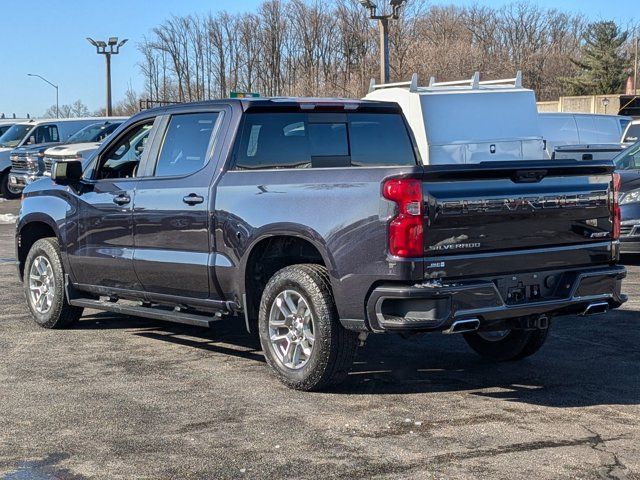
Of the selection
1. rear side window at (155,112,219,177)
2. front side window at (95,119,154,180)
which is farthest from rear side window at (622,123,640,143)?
rear side window at (155,112,219,177)

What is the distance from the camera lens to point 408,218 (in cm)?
586

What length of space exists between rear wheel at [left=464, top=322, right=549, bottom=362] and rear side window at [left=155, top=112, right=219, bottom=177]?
93.4 inches

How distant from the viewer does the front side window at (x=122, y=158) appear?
852 centimetres

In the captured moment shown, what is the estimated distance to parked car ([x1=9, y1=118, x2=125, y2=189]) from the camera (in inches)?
913

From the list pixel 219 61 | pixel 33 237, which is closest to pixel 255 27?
pixel 219 61

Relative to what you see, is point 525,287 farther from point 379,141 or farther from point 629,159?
point 629,159

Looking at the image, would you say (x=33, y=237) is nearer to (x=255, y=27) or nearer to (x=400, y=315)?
(x=400, y=315)

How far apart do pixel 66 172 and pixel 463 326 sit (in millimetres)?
4005

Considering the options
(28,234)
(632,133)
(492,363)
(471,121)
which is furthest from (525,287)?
(632,133)

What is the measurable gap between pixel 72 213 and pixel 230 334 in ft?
5.48

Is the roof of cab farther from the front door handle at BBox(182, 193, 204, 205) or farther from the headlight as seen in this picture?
A: the headlight

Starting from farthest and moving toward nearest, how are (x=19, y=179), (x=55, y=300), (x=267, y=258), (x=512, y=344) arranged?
(x=19, y=179)
(x=55, y=300)
(x=512, y=344)
(x=267, y=258)

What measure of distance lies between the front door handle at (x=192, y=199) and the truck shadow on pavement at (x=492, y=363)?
1277 mm

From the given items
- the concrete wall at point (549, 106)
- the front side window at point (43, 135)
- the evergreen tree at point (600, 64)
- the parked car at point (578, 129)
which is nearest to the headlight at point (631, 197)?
the parked car at point (578, 129)
